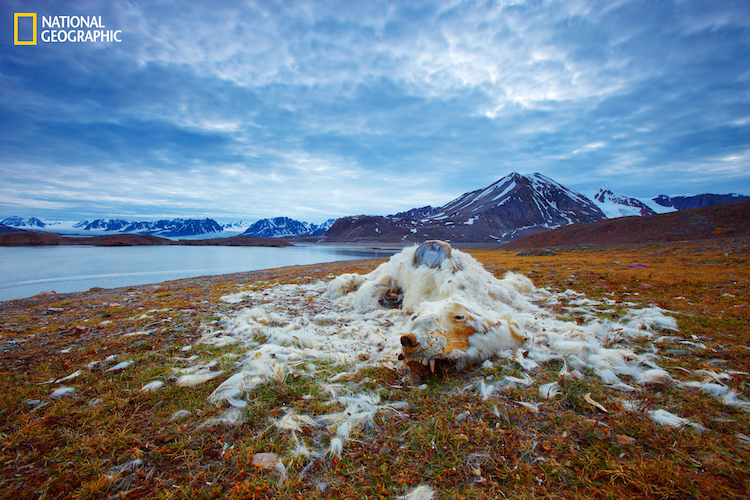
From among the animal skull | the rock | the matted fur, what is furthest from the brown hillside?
the rock

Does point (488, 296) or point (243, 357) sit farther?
point (488, 296)

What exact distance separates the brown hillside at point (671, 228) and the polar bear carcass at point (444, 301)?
3395cm

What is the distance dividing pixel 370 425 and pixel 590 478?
1.74m

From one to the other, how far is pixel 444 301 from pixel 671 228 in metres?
43.4

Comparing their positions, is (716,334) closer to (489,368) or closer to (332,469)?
(489,368)

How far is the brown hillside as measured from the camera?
2861 cm

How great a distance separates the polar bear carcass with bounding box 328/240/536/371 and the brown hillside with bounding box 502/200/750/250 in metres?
34.0

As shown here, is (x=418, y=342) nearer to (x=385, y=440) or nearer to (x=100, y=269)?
(x=385, y=440)

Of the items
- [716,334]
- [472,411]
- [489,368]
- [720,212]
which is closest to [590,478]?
[472,411]

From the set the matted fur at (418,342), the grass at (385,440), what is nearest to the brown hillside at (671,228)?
the matted fur at (418,342)

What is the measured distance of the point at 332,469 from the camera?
2168 millimetres

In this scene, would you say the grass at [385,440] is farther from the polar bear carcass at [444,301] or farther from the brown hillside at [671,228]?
the brown hillside at [671,228]

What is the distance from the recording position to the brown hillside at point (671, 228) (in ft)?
93.9

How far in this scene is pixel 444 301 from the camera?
4641mm
